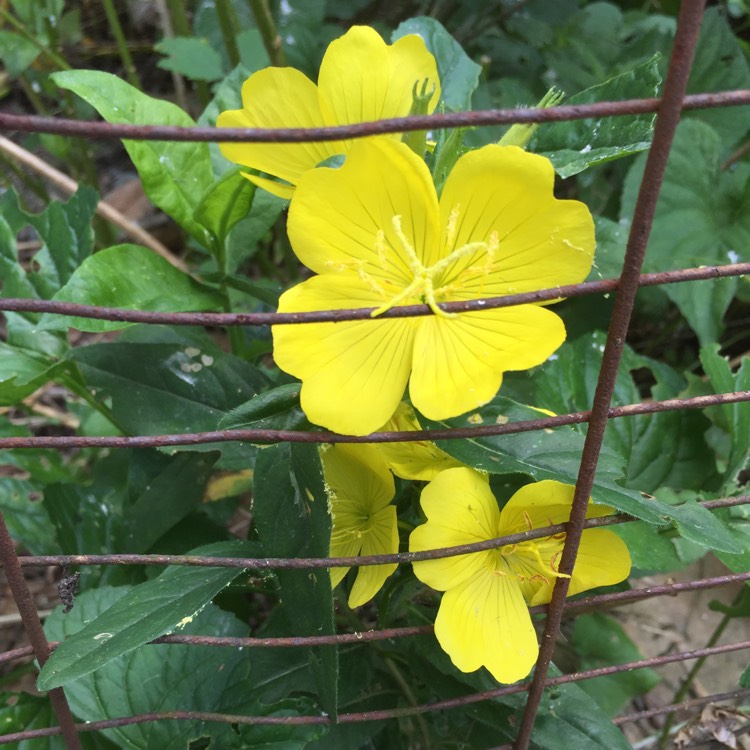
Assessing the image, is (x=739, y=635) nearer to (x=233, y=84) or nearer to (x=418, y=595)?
(x=418, y=595)

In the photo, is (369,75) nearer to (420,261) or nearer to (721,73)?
(420,261)

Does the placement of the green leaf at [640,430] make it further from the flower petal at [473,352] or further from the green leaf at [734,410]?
the flower petal at [473,352]

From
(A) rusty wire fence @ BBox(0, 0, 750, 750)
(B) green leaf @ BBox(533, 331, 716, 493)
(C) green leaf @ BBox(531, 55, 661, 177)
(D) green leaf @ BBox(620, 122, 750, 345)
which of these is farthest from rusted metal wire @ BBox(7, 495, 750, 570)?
(D) green leaf @ BBox(620, 122, 750, 345)

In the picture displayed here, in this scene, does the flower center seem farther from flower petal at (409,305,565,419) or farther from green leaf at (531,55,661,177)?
green leaf at (531,55,661,177)

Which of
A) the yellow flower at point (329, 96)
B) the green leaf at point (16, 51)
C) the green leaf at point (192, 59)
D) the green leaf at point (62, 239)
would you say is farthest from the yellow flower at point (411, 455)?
the green leaf at point (16, 51)

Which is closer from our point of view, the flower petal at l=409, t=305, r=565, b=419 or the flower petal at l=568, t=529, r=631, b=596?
the flower petal at l=409, t=305, r=565, b=419

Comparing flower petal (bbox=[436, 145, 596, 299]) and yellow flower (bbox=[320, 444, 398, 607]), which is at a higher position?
flower petal (bbox=[436, 145, 596, 299])
